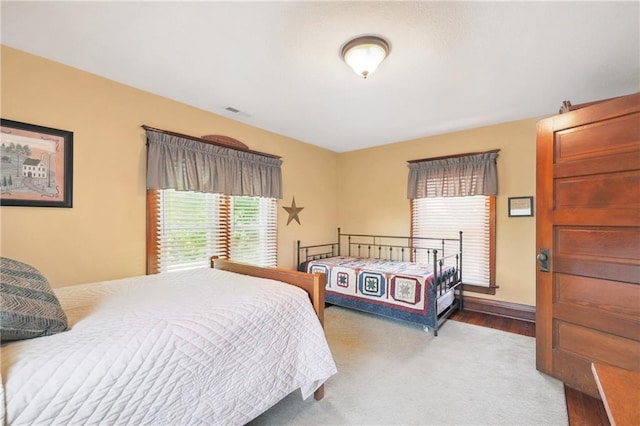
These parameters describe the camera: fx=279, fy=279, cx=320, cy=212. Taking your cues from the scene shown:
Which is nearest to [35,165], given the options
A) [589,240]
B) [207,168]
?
[207,168]

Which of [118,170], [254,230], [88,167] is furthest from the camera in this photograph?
[254,230]

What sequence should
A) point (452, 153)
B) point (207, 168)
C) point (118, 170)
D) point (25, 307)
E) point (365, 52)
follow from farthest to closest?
point (452, 153), point (207, 168), point (118, 170), point (365, 52), point (25, 307)

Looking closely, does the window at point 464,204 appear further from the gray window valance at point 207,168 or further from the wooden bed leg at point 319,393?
the wooden bed leg at point 319,393

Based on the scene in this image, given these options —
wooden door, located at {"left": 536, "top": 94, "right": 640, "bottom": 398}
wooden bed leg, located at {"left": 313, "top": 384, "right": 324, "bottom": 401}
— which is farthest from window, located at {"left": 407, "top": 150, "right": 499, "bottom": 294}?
wooden bed leg, located at {"left": 313, "top": 384, "right": 324, "bottom": 401}

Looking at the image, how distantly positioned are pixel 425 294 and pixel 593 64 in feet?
7.80

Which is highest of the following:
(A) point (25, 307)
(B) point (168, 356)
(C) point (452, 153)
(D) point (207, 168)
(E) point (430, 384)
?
(C) point (452, 153)

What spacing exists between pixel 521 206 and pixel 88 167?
14.7ft

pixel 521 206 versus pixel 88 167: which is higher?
pixel 88 167

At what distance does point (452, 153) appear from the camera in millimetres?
3873

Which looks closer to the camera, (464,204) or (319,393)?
(319,393)

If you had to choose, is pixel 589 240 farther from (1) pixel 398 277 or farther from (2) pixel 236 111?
(2) pixel 236 111

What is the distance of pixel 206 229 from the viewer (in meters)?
3.13

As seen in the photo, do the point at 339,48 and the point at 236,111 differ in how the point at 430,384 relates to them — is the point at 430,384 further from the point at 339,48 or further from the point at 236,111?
the point at 236,111

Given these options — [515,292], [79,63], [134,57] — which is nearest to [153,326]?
[134,57]
